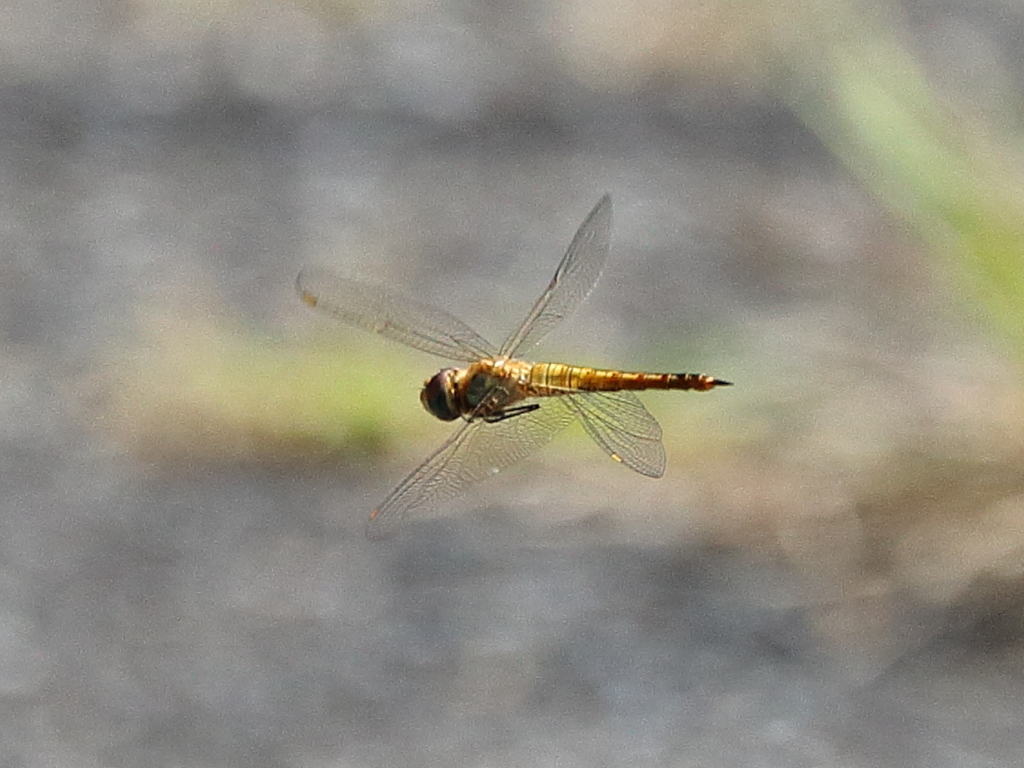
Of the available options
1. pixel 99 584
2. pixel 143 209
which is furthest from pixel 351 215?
pixel 99 584

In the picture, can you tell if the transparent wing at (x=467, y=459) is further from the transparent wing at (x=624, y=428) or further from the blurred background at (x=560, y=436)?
the blurred background at (x=560, y=436)

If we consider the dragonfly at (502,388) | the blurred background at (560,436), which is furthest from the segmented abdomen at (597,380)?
the blurred background at (560,436)

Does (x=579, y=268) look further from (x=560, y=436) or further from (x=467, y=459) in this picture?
(x=560, y=436)

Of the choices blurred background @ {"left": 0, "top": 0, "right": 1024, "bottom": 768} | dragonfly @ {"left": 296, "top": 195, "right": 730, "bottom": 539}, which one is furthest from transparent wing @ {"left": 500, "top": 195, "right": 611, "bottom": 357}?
blurred background @ {"left": 0, "top": 0, "right": 1024, "bottom": 768}

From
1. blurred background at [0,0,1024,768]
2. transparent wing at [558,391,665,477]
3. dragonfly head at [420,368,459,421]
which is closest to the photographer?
transparent wing at [558,391,665,477]

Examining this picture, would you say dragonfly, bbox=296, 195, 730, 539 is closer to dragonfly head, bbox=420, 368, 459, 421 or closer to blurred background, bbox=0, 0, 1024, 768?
dragonfly head, bbox=420, 368, 459, 421

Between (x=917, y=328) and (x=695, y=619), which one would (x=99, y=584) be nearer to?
(x=695, y=619)
